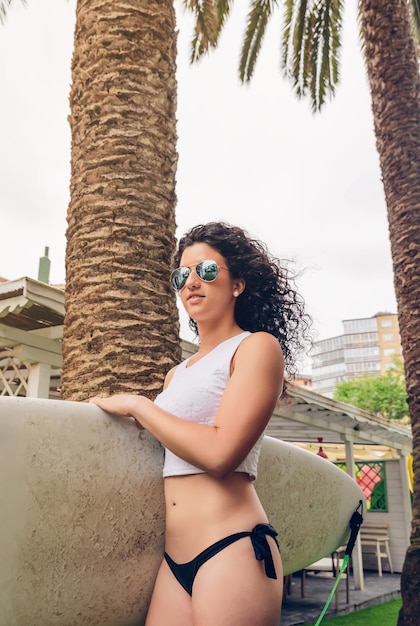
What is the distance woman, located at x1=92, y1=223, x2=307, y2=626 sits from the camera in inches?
55.6

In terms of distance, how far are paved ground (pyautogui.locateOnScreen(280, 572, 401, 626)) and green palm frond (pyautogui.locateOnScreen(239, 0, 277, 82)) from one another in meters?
8.01

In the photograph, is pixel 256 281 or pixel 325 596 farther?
pixel 325 596

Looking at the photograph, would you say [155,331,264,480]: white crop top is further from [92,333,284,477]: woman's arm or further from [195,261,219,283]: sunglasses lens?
[195,261,219,283]: sunglasses lens

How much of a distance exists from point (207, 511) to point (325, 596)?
367 inches

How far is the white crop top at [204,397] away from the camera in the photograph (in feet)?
5.22

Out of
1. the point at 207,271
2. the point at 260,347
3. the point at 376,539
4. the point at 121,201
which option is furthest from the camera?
the point at 376,539

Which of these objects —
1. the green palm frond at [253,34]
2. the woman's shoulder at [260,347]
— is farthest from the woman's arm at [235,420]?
the green palm frond at [253,34]

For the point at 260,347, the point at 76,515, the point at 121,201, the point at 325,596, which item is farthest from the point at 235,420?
the point at 325,596

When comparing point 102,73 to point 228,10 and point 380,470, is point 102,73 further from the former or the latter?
point 380,470

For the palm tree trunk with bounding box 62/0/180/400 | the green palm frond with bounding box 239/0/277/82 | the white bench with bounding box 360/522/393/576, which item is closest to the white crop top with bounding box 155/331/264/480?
the palm tree trunk with bounding box 62/0/180/400

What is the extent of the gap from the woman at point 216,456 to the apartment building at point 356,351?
3967 inches

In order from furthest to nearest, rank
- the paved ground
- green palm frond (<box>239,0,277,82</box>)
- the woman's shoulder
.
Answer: green palm frond (<box>239,0,277,82</box>)
the paved ground
the woman's shoulder

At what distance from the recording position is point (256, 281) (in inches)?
73.6

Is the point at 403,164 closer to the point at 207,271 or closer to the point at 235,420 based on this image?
the point at 207,271
